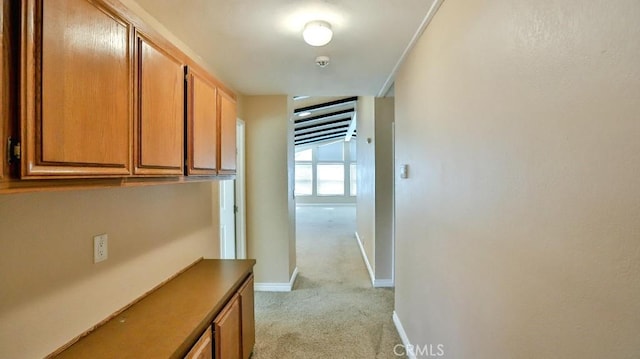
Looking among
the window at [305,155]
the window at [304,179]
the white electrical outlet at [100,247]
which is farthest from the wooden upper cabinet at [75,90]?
the window at [304,179]

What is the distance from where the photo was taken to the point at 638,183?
67cm

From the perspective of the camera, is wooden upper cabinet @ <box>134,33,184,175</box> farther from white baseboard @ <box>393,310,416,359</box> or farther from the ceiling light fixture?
white baseboard @ <box>393,310,416,359</box>

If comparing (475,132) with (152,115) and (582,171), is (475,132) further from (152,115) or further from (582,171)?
(152,115)

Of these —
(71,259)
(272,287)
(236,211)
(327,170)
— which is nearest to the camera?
(71,259)

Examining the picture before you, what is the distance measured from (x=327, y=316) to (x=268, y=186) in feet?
5.42

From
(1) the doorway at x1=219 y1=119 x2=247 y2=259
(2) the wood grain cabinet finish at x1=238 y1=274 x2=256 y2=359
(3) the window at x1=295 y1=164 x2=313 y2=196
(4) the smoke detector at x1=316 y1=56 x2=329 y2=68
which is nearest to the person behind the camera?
(2) the wood grain cabinet finish at x1=238 y1=274 x2=256 y2=359

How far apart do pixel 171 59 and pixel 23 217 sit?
0.93 m

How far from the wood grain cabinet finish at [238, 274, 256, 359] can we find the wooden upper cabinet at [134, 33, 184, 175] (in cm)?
104

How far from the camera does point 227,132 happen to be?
2416 mm

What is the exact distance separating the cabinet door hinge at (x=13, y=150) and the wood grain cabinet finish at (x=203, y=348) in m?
1.00

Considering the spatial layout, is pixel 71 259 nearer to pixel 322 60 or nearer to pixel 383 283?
pixel 322 60

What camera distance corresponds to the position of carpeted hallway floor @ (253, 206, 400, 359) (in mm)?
2678

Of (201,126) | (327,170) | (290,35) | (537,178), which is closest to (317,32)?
(290,35)

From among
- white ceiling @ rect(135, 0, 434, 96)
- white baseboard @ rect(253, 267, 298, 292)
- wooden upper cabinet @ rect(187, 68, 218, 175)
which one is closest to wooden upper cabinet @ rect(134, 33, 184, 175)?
wooden upper cabinet @ rect(187, 68, 218, 175)
